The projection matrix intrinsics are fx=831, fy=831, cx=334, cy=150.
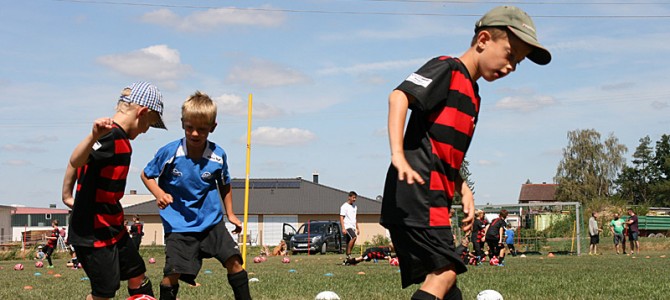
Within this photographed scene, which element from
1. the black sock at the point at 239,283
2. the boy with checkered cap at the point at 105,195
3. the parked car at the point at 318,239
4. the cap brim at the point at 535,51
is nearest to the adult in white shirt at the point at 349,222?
the black sock at the point at 239,283

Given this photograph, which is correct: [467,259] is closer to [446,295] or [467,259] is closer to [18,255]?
[446,295]

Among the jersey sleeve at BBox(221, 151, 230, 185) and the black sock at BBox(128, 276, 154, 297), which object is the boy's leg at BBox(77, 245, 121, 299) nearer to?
the black sock at BBox(128, 276, 154, 297)

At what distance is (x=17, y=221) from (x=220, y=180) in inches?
4450

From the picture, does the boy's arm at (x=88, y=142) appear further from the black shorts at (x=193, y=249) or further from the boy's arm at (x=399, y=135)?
the boy's arm at (x=399, y=135)

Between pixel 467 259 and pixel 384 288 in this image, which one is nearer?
pixel 384 288

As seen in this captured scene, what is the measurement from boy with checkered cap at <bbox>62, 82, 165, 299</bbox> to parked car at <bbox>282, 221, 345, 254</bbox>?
33032 millimetres

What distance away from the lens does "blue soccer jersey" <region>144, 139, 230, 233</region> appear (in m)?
6.44

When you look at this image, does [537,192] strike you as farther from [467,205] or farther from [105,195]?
[467,205]

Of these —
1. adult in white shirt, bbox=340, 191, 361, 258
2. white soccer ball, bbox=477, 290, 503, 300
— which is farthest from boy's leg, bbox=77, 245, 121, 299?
adult in white shirt, bbox=340, 191, 361, 258

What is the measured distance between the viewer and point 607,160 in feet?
288

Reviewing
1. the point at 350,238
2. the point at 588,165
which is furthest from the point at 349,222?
the point at 588,165

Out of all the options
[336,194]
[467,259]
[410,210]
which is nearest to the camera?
[410,210]

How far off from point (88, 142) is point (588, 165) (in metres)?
87.7

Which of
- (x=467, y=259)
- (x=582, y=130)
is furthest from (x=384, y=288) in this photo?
(x=582, y=130)
